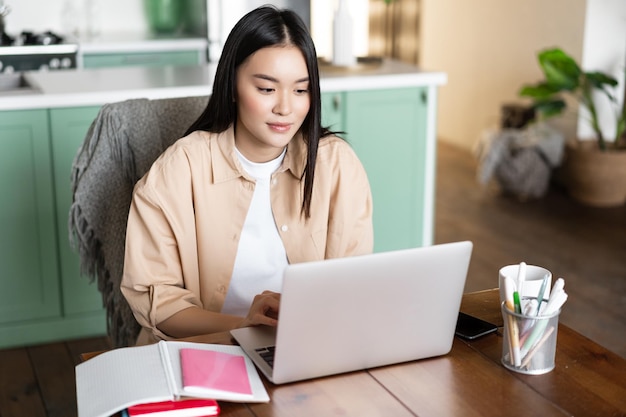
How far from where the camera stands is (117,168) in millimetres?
2143

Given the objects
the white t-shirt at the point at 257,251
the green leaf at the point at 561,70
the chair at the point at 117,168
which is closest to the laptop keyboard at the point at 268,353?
the white t-shirt at the point at 257,251

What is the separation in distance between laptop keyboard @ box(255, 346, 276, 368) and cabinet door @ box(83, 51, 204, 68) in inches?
131

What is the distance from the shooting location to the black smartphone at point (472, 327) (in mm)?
1554

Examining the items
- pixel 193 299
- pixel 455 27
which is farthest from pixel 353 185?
pixel 455 27

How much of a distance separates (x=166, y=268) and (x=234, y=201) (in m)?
0.20

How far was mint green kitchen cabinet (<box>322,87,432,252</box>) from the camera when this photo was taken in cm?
337

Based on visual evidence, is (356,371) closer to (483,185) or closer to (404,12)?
Result: (483,185)

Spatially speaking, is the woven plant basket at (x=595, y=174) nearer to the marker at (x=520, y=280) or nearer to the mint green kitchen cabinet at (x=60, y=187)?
the mint green kitchen cabinet at (x=60, y=187)

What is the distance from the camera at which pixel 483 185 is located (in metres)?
5.26

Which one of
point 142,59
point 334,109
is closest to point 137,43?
point 142,59

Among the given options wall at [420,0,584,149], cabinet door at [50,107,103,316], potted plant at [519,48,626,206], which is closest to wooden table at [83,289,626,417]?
cabinet door at [50,107,103,316]

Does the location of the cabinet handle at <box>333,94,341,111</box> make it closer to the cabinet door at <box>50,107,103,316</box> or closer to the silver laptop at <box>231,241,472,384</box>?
the cabinet door at <box>50,107,103,316</box>

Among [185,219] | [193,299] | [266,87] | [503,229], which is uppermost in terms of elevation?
[266,87]

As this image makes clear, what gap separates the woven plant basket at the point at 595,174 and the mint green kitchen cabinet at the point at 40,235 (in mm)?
A: 2760
